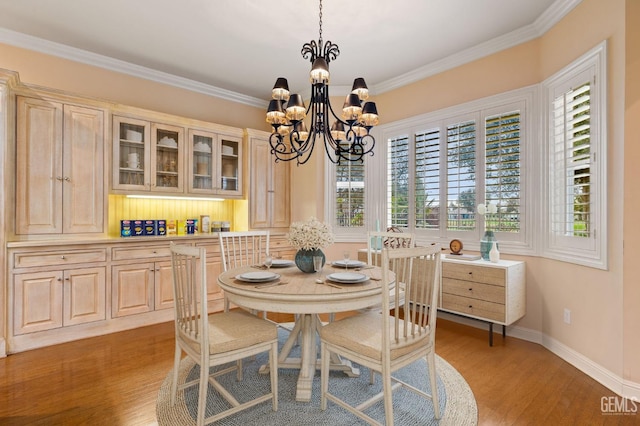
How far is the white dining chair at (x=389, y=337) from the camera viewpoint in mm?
1777

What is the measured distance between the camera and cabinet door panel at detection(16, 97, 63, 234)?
10.4 ft

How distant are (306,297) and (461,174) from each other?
2.71 metres

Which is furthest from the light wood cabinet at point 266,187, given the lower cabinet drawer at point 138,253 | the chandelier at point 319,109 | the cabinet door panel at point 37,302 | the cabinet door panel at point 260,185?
the cabinet door panel at point 37,302

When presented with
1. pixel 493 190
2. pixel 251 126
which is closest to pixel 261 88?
pixel 251 126

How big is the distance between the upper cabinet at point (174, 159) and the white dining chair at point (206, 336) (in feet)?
7.46

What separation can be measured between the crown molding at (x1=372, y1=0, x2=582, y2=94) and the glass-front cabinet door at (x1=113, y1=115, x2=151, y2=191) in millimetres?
3073

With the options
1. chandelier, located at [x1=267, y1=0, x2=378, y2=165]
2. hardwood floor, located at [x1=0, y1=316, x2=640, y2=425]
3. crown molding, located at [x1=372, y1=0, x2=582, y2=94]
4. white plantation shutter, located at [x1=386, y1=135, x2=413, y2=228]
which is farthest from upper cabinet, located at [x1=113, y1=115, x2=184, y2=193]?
crown molding, located at [x1=372, y1=0, x2=582, y2=94]

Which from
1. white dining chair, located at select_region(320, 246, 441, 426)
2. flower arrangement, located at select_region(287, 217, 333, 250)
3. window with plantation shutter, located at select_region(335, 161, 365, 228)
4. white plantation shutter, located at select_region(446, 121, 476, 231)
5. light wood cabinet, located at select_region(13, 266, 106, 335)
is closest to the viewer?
white dining chair, located at select_region(320, 246, 441, 426)

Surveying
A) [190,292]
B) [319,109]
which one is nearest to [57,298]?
[190,292]

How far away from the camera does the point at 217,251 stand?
168 inches

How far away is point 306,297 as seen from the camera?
1908 millimetres

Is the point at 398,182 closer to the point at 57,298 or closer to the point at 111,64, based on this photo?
the point at 111,64

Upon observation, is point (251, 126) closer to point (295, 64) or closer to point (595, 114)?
point (295, 64)

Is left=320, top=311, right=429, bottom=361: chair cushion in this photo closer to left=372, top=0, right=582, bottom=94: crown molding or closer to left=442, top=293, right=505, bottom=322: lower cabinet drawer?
left=442, top=293, right=505, bottom=322: lower cabinet drawer
